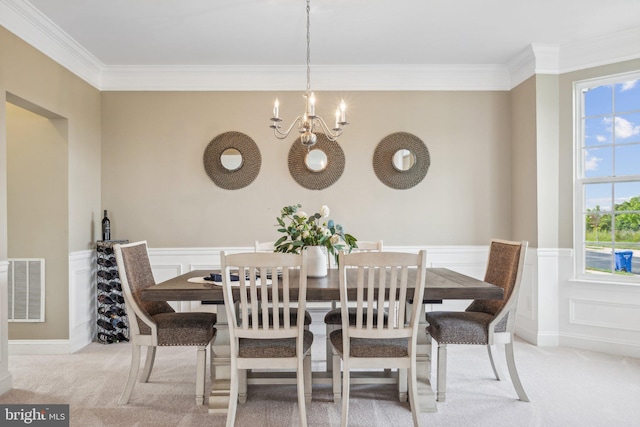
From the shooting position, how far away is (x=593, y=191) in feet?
12.3

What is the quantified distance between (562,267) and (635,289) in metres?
0.56

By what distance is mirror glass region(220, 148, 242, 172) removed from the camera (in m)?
4.27

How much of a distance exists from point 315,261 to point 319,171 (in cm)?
174

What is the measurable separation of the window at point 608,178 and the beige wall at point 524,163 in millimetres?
368

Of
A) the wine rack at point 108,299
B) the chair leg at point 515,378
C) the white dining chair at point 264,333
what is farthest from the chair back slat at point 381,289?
the wine rack at point 108,299

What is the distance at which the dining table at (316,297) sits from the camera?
2312mm

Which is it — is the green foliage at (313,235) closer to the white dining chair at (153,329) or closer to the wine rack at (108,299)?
the white dining chair at (153,329)

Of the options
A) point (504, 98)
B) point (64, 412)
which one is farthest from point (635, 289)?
point (64, 412)

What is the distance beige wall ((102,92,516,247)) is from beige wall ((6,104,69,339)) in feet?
2.07

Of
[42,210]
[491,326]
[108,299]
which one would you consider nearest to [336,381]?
[491,326]

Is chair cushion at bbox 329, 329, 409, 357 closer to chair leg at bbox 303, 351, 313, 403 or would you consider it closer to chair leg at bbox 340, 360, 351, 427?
chair leg at bbox 340, 360, 351, 427

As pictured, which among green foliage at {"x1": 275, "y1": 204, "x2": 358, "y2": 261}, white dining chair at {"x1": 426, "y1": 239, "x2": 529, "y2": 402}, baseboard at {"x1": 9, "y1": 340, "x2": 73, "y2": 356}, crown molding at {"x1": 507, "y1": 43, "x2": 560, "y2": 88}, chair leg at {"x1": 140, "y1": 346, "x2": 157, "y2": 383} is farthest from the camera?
crown molding at {"x1": 507, "y1": 43, "x2": 560, "y2": 88}

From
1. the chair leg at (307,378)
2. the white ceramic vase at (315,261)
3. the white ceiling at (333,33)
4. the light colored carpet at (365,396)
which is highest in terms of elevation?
the white ceiling at (333,33)

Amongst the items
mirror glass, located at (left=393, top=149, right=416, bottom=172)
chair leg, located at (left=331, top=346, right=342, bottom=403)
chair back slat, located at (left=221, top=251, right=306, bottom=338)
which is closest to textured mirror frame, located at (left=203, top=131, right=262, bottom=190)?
mirror glass, located at (left=393, top=149, right=416, bottom=172)
